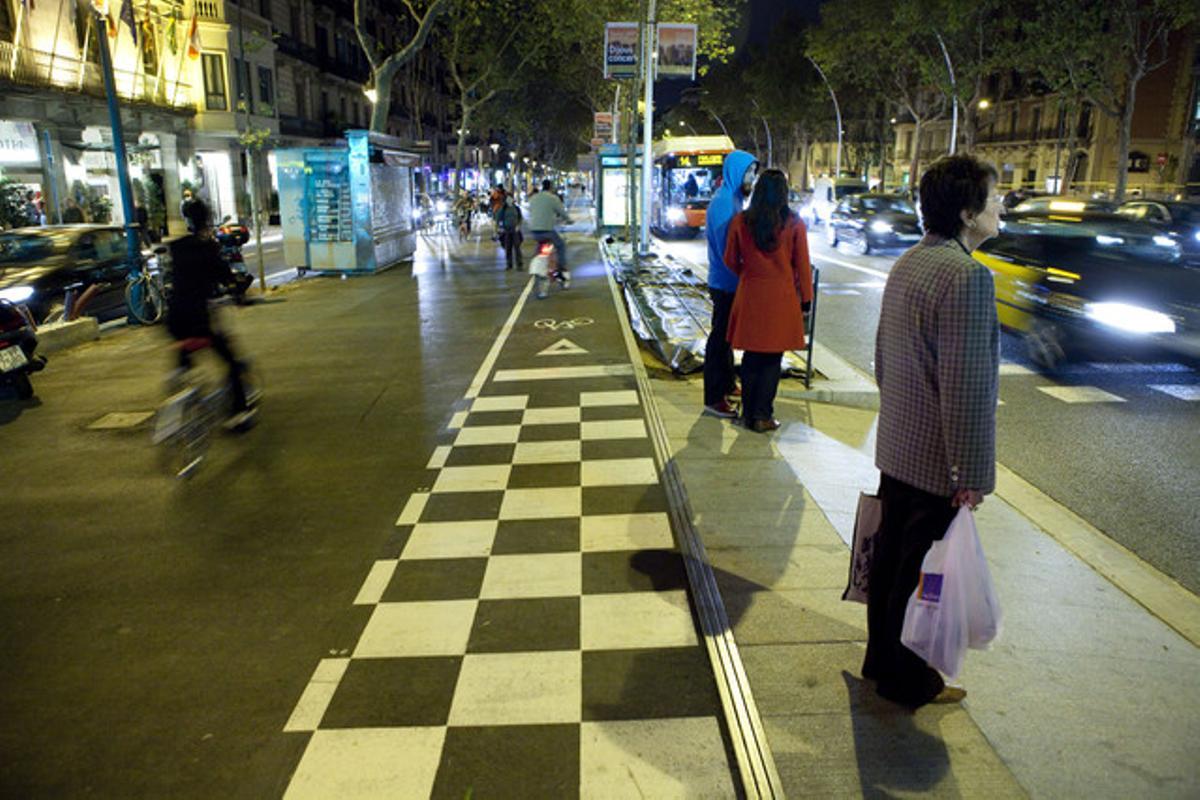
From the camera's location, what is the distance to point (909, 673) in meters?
3.09

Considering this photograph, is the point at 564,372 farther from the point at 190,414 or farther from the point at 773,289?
the point at 190,414

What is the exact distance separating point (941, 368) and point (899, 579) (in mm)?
775

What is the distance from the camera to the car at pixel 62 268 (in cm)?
1193

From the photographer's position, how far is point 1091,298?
860cm

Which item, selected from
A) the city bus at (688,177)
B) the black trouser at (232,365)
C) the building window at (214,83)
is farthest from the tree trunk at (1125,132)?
the building window at (214,83)

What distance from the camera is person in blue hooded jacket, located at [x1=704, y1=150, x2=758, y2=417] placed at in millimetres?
6695

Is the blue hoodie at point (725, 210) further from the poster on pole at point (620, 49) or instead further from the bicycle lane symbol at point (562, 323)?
the poster on pole at point (620, 49)

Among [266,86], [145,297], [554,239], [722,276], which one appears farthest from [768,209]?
[266,86]

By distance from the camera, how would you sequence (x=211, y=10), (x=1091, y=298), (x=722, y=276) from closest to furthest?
(x=722, y=276) → (x=1091, y=298) → (x=211, y=10)

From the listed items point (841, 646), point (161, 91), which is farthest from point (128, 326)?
point (161, 91)

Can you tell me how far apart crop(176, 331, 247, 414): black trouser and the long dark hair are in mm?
4212

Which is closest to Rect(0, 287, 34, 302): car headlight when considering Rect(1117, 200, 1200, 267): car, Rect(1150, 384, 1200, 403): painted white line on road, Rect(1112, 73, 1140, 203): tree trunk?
Rect(1150, 384, 1200, 403): painted white line on road

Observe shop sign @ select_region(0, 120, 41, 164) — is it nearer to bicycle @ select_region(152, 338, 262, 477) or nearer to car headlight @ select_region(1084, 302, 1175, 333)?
bicycle @ select_region(152, 338, 262, 477)

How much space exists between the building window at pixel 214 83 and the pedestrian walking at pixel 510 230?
19.7 meters
